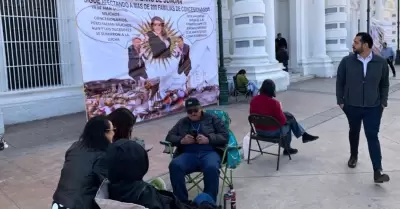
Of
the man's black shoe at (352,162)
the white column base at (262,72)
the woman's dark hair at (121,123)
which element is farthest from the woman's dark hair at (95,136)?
the white column base at (262,72)

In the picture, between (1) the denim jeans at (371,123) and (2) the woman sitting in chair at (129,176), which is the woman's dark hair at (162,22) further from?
(2) the woman sitting in chair at (129,176)

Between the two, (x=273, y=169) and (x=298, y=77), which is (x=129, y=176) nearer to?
(x=273, y=169)

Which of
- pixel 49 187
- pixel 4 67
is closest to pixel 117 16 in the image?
pixel 4 67

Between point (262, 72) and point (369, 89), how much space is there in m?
8.09

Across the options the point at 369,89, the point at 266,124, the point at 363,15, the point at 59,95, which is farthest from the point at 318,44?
the point at 369,89

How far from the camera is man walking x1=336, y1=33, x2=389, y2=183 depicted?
4.81m

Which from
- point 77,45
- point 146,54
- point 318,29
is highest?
point 318,29

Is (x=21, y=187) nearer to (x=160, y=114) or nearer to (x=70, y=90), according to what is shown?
(x=160, y=114)

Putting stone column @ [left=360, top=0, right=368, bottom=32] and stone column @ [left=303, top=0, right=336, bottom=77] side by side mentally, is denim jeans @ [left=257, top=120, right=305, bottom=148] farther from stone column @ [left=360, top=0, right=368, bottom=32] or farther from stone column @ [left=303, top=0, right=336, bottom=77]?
stone column @ [left=360, top=0, right=368, bottom=32]

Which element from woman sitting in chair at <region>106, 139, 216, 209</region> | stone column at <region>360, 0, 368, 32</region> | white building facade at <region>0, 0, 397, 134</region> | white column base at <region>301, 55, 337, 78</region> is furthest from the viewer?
stone column at <region>360, 0, 368, 32</region>

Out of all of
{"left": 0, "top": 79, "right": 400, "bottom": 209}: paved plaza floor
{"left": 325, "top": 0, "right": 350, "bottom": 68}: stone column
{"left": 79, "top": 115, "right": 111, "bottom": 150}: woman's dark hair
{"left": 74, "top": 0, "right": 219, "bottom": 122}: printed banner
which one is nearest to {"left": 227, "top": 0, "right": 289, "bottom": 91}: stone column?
{"left": 74, "top": 0, "right": 219, "bottom": 122}: printed banner

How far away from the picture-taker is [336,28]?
63.8ft

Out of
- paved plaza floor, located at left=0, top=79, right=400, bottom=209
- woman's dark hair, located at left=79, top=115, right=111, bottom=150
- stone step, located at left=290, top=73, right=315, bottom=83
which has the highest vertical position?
woman's dark hair, located at left=79, top=115, right=111, bottom=150

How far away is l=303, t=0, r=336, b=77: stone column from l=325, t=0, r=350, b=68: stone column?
48.0 inches
